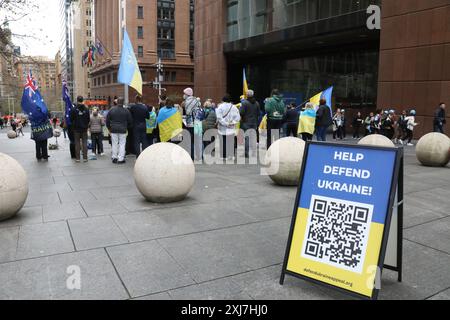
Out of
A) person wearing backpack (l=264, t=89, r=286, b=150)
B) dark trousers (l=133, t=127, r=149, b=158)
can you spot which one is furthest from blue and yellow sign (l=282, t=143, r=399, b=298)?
dark trousers (l=133, t=127, r=149, b=158)

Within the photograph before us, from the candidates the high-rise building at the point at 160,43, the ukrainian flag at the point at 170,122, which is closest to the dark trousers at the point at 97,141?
the ukrainian flag at the point at 170,122

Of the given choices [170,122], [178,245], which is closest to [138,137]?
[170,122]

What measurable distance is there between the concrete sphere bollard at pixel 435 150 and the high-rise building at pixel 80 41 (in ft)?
425

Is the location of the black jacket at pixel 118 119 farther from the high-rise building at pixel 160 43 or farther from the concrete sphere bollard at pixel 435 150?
the high-rise building at pixel 160 43

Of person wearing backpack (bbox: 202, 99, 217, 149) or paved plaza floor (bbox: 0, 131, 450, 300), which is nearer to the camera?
paved plaza floor (bbox: 0, 131, 450, 300)

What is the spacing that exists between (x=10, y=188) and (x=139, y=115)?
7.09 metres

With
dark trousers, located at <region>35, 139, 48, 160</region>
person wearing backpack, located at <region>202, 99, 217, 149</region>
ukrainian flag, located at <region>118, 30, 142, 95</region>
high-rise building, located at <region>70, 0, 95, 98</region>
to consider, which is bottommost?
dark trousers, located at <region>35, 139, 48, 160</region>

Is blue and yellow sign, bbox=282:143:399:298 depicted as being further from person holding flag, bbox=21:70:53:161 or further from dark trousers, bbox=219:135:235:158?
person holding flag, bbox=21:70:53:161

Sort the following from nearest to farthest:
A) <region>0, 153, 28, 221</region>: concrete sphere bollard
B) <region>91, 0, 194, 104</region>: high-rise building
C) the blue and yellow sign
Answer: the blue and yellow sign → <region>0, 153, 28, 221</region>: concrete sphere bollard → <region>91, 0, 194, 104</region>: high-rise building

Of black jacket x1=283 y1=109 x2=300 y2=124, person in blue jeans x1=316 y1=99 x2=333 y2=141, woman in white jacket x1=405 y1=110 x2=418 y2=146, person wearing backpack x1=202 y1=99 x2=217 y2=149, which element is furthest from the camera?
woman in white jacket x1=405 y1=110 x2=418 y2=146

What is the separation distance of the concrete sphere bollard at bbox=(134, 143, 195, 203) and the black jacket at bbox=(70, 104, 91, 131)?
232 inches

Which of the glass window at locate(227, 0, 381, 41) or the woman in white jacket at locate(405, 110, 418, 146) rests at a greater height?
the glass window at locate(227, 0, 381, 41)

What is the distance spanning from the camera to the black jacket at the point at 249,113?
12648 mm

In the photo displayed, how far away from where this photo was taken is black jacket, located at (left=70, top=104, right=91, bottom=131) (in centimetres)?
1244
